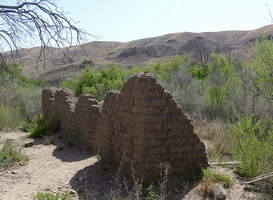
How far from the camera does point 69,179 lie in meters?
7.66

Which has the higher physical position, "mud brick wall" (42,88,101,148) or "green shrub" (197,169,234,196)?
"mud brick wall" (42,88,101,148)

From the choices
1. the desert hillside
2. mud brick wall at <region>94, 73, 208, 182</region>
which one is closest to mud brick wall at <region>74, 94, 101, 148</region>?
mud brick wall at <region>94, 73, 208, 182</region>

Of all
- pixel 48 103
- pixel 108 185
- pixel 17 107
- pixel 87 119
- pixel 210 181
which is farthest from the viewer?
pixel 17 107

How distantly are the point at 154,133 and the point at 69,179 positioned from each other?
249 centimetres

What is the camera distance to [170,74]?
2105cm

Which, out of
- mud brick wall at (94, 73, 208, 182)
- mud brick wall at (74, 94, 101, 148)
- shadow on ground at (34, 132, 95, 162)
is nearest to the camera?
mud brick wall at (94, 73, 208, 182)

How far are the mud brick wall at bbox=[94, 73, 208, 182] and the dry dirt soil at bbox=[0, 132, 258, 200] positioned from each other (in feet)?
1.52

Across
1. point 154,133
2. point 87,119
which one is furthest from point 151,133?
point 87,119

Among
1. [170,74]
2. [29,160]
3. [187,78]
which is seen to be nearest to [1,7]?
[29,160]

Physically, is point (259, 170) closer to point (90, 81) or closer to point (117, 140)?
point (117, 140)

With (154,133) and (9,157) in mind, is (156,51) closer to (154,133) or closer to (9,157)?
(9,157)

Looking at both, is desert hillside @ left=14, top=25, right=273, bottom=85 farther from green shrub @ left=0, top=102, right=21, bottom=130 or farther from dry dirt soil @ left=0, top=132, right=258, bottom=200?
dry dirt soil @ left=0, top=132, right=258, bottom=200

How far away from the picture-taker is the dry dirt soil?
6370mm

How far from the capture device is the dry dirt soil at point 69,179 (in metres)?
6.37
